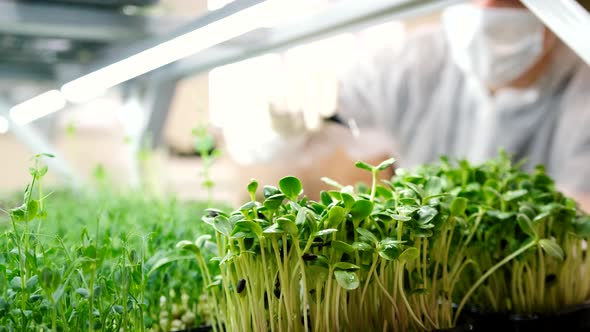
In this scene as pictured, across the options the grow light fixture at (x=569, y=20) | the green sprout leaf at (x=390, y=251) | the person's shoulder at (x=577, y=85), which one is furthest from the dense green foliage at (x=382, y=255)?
the person's shoulder at (x=577, y=85)

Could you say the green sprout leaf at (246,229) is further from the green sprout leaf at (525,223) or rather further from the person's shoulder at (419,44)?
the person's shoulder at (419,44)

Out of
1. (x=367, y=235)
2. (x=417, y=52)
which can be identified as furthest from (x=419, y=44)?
(x=367, y=235)

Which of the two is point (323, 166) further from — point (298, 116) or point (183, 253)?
point (183, 253)

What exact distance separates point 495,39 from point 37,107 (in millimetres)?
1318

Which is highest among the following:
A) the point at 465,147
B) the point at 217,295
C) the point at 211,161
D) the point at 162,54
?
the point at 162,54

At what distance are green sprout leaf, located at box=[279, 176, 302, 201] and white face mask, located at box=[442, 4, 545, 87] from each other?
769mm

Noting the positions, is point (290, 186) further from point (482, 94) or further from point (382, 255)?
point (482, 94)

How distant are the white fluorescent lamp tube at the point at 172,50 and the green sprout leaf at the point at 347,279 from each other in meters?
0.39

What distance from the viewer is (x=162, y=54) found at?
1.15 m

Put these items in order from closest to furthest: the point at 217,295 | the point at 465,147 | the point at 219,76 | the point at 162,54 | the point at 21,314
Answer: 1. the point at 21,314
2. the point at 217,295
3. the point at 162,54
4. the point at 219,76
5. the point at 465,147

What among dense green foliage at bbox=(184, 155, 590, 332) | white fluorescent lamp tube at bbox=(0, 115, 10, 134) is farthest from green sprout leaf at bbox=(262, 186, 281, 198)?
white fluorescent lamp tube at bbox=(0, 115, 10, 134)

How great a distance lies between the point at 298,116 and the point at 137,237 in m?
0.80

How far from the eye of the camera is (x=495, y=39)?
1.29 m

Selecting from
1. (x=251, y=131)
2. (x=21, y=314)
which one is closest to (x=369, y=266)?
(x=21, y=314)
